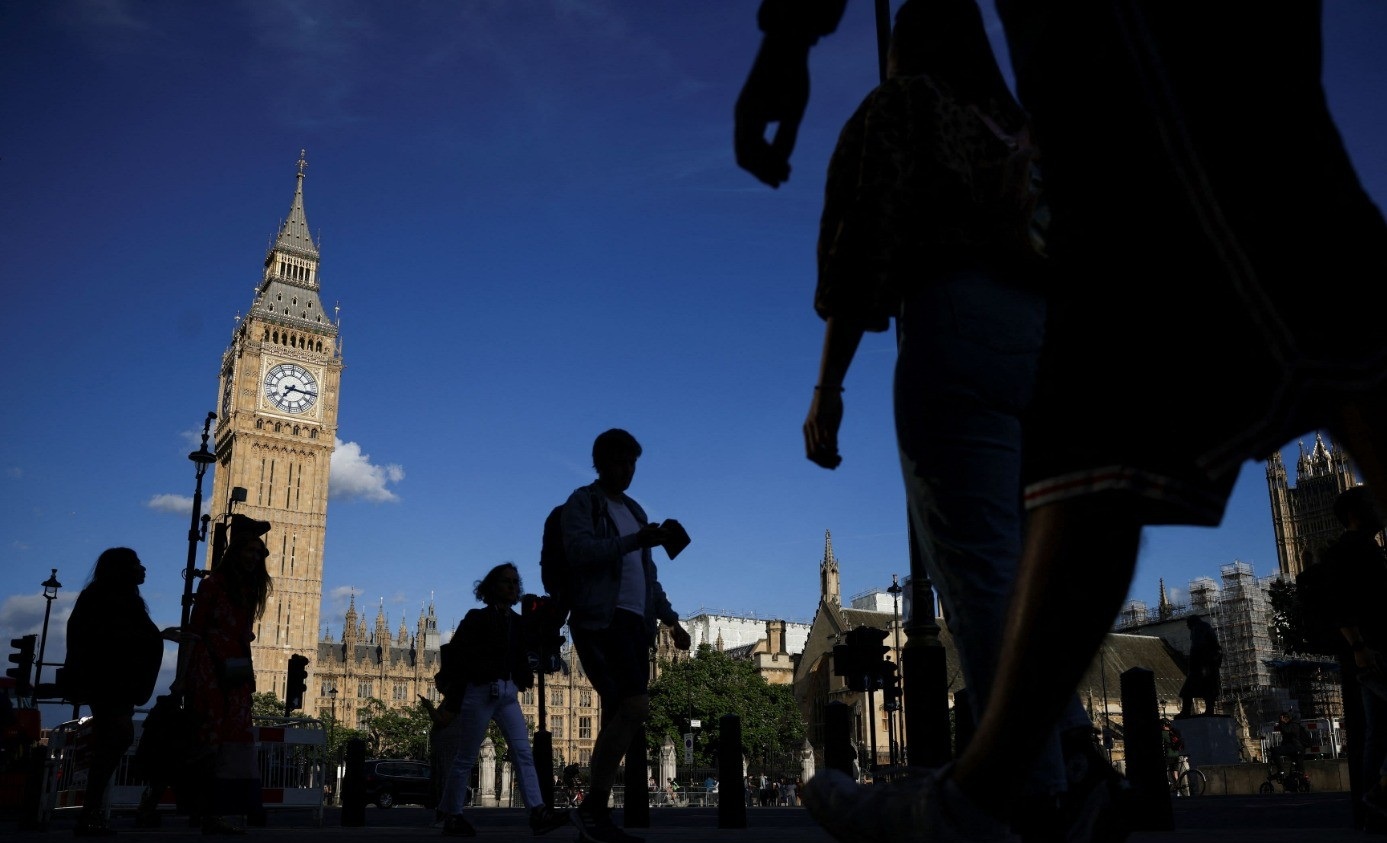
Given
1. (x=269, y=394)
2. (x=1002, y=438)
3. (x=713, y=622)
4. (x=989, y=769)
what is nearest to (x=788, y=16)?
(x=1002, y=438)

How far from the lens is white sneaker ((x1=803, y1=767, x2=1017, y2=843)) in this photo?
1.81 meters

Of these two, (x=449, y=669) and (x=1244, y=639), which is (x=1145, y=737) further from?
(x=1244, y=639)

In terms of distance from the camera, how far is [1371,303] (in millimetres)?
1495

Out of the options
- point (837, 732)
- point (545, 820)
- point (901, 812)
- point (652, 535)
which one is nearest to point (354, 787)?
point (545, 820)

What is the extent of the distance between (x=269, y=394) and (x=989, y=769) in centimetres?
9755

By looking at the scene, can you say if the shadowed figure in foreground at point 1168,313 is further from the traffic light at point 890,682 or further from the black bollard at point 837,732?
the traffic light at point 890,682

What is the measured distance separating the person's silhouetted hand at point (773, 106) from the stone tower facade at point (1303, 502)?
103917mm

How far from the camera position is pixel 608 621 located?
5.34 metres

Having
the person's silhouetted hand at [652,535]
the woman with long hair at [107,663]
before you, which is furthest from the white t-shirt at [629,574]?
the woman with long hair at [107,663]

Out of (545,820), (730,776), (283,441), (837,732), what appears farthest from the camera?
(283,441)

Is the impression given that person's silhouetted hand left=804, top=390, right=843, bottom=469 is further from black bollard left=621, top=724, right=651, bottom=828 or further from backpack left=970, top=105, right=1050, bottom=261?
black bollard left=621, top=724, right=651, bottom=828

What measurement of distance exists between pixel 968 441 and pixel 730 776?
6927mm

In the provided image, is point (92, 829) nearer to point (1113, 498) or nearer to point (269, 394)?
point (1113, 498)

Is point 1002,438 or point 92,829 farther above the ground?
point 1002,438
